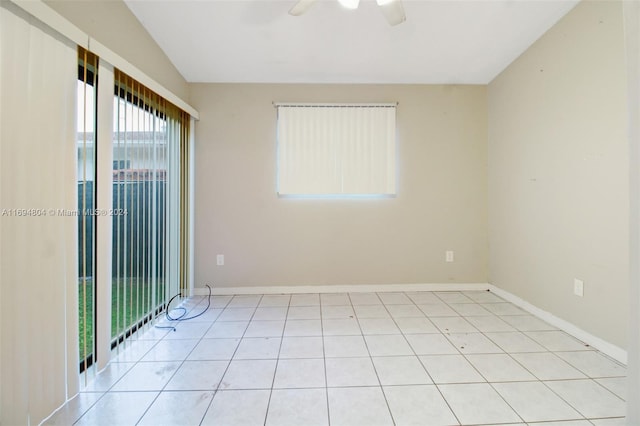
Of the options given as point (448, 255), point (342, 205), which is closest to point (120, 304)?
point (342, 205)

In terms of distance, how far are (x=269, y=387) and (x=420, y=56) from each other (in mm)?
2952

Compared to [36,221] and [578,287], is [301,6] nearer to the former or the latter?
[36,221]

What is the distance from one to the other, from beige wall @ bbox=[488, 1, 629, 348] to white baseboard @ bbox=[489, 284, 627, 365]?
0.14ft

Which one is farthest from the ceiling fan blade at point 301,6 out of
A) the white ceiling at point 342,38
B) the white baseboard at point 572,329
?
the white baseboard at point 572,329

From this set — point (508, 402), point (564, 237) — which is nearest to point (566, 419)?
point (508, 402)

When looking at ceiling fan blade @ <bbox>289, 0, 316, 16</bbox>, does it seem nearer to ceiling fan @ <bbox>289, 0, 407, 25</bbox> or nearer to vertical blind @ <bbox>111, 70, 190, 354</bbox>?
ceiling fan @ <bbox>289, 0, 407, 25</bbox>

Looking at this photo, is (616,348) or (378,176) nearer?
(616,348)

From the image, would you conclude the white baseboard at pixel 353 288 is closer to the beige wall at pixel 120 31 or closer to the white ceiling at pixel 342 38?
the beige wall at pixel 120 31

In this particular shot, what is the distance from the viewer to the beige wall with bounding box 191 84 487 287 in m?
2.94

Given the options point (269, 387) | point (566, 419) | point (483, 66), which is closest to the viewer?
point (566, 419)

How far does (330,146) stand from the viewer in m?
2.94

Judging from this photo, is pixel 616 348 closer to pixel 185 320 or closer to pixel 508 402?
pixel 508 402

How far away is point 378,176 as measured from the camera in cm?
296

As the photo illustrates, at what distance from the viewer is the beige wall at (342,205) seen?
2.94m
